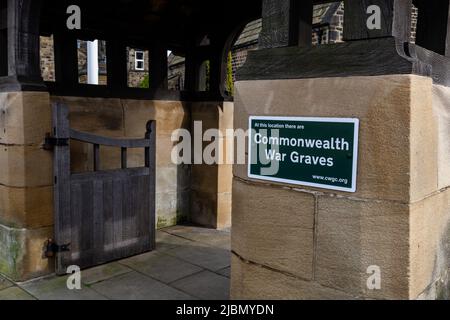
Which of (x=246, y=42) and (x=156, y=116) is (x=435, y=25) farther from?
(x=246, y=42)

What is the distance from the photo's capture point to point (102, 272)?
183 inches

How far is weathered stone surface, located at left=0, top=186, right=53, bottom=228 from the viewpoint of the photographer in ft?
14.0

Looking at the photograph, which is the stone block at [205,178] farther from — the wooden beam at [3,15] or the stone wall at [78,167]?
the wooden beam at [3,15]

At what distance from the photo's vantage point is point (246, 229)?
8.38 ft

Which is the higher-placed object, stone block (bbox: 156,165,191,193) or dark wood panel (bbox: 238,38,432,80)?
dark wood panel (bbox: 238,38,432,80)

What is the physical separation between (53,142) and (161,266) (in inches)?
69.5

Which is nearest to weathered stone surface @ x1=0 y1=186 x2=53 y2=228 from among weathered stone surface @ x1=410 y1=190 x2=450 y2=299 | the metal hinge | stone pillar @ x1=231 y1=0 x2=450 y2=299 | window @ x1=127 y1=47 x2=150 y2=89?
the metal hinge

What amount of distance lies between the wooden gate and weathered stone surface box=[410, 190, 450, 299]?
341 centimetres

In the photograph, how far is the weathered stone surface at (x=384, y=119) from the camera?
1.95 meters

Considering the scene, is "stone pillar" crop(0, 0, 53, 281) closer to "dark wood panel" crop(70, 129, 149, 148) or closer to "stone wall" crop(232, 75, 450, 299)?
"dark wood panel" crop(70, 129, 149, 148)

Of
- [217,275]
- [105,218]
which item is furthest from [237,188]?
[105,218]

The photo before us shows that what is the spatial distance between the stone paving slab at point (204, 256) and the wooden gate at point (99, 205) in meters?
0.40

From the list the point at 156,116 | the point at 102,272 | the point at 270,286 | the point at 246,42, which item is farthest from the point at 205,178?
the point at 246,42

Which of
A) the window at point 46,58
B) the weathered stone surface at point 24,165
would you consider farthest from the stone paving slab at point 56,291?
the window at point 46,58
